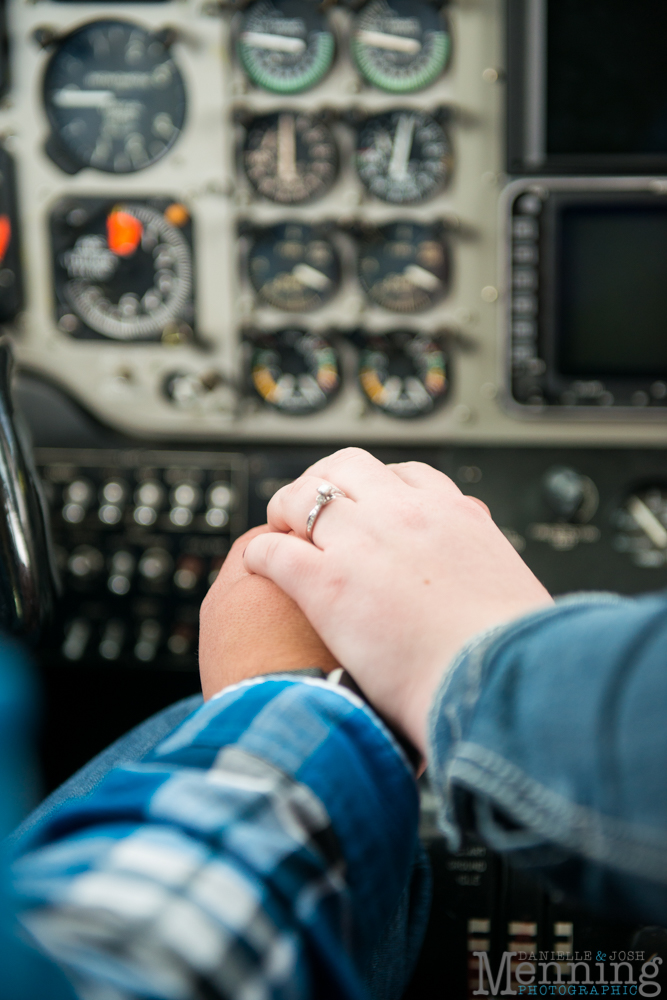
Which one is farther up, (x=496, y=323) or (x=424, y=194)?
(x=424, y=194)

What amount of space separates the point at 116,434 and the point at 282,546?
1232mm

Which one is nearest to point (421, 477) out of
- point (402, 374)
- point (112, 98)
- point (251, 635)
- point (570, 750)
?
point (251, 635)

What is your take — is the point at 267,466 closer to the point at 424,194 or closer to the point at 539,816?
the point at 424,194

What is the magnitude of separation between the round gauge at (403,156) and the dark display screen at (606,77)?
21 centimetres

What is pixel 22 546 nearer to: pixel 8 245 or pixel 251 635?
pixel 251 635

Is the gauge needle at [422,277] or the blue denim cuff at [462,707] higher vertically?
the gauge needle at [422,277]

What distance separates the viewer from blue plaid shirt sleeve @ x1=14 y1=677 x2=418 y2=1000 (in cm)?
33

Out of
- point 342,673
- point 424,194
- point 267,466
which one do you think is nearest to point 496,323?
point 424,194

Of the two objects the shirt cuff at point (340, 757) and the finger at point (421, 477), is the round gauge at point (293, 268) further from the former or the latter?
the shirt cuff at point (340, 757)

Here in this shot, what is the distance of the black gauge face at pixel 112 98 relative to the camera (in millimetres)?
Result: 1619

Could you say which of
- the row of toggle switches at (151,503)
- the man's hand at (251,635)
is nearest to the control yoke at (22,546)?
the man's hand at (251,635)

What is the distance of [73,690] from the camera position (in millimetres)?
1774

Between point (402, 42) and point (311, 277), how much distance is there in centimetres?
45

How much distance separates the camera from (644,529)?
5.43 feet
